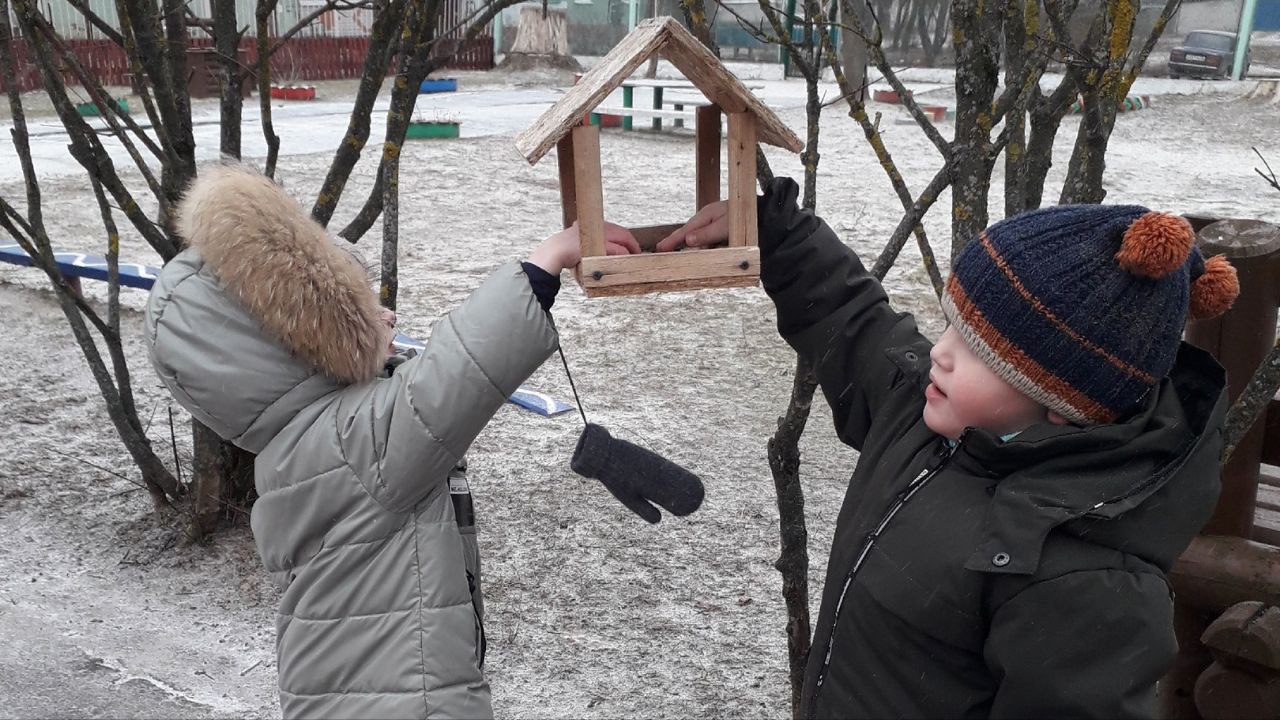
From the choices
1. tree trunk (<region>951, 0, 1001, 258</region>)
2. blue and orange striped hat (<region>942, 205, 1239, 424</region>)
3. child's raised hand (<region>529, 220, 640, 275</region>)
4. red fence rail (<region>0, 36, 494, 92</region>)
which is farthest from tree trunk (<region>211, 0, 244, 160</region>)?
red fence rail (<region>0, 36, 494, 92</region>)

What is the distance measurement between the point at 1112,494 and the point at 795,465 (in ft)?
3.52

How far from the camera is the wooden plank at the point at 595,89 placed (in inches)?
64.8

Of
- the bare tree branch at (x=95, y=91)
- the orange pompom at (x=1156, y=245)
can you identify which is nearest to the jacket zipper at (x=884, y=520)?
the orange pompom at (x=1156, y=245)

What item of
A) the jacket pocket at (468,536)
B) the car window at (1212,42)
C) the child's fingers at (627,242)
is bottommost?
the jacket pocket at (468,536)

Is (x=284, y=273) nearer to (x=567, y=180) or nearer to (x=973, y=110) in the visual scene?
(x=567, y=180)

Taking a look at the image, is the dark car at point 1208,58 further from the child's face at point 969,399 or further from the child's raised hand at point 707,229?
the child's face at point 969,399

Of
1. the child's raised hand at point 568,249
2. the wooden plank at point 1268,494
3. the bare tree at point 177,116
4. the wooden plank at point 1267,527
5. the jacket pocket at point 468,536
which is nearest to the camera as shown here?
the child's raised hand at point 568,249

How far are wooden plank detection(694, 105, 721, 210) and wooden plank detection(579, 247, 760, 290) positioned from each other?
0.38 m

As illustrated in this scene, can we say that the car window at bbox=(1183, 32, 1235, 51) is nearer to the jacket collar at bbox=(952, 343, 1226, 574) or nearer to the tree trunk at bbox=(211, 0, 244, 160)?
the tree trunk at bbox=(211, 0, 244, 160)

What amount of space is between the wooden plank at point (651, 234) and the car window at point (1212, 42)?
23.9 m

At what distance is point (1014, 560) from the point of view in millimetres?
1319

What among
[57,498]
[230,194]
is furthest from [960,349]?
[57,498]

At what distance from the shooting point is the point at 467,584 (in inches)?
78.2

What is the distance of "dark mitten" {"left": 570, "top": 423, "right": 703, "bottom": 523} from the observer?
1906 millimetres
